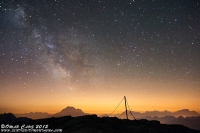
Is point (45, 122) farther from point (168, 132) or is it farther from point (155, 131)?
point (168, 132)

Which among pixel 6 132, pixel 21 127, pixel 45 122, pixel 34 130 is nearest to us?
pixel 6 132

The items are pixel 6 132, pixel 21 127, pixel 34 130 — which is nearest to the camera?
pixel 6 132

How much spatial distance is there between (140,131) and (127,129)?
189 centimetres

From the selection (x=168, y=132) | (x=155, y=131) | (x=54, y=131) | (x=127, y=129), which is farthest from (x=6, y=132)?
(x=168, y=132)

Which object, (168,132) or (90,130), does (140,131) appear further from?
(90,130)

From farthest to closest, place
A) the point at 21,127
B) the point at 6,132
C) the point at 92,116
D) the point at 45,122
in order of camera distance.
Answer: the point at 92,116
the point at 45,122
the point at 21,127
the point at 6,132

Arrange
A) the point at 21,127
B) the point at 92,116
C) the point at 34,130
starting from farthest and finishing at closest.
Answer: the point at 92,116
the point at 21,127
the point at 34,130

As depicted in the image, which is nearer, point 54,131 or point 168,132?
point 54,131

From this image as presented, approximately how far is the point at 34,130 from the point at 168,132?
65.4ft

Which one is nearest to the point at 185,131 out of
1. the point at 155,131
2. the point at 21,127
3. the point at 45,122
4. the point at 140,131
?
the point at 155,131

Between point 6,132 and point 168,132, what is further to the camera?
point 168,132

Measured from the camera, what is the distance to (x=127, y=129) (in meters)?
21.7

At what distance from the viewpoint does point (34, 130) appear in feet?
61.8

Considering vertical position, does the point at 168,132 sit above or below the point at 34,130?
below
